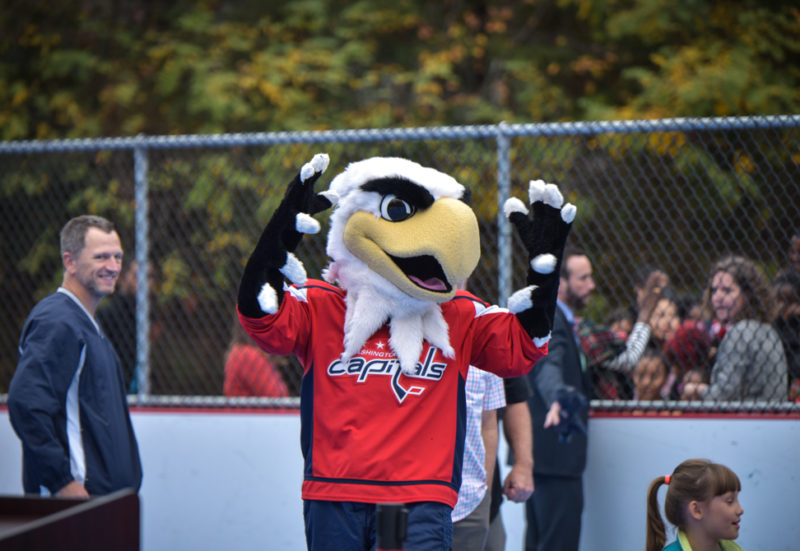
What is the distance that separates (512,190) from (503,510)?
1.76 m

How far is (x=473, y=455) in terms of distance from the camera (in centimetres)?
364

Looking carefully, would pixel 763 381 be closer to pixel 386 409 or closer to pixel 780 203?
pixel 780 203

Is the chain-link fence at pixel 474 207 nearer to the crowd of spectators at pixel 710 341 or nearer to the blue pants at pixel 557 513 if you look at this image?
the crowd of spectators at pixel 710 341

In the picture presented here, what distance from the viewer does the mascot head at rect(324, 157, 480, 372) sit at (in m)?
2.97

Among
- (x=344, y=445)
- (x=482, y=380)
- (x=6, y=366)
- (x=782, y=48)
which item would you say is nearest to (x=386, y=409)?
(x=344, y=445)

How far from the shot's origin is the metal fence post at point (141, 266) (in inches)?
211

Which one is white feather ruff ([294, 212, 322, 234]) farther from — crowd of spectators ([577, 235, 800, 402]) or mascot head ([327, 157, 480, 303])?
crowd of spectators ([577, 235, 800, 402])

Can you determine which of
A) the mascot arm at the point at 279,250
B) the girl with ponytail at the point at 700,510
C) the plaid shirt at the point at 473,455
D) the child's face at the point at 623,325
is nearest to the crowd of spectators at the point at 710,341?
the child's face at the point at 623,325

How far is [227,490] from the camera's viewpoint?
17.4ft

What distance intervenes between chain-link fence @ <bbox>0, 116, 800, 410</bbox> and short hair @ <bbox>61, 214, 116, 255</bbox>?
4.01 ft

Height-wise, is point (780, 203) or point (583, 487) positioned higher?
point (780, 203)

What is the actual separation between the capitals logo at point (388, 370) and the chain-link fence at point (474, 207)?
6.66 feet

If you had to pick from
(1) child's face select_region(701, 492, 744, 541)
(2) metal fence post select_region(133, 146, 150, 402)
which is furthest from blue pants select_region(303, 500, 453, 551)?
(2) metal fence post select_region(133, 146, 150, 402)

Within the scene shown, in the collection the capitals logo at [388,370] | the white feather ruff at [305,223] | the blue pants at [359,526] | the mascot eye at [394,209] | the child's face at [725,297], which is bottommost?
the blue pants at [359,526]
